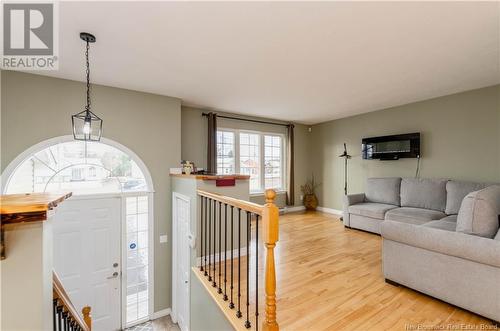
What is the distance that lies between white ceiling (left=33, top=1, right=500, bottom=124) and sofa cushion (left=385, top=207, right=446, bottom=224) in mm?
A: 2175

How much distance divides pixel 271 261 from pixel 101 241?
10.4ft

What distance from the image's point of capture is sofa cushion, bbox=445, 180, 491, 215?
3.69 m

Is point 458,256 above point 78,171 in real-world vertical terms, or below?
below

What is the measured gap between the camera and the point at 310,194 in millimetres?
6832

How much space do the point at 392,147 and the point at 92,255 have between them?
611cm

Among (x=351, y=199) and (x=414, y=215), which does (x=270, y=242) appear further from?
(x=351, y=199)

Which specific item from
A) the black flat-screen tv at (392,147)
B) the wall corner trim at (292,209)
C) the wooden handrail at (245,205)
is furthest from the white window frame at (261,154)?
the wooden handrail at (245,205)

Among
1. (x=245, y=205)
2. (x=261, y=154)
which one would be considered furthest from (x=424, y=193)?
(x=245, y=205)

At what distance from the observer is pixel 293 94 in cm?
401

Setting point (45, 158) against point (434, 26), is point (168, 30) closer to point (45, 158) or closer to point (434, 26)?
point (434, 26)

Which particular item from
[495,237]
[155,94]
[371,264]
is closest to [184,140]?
[155,94]

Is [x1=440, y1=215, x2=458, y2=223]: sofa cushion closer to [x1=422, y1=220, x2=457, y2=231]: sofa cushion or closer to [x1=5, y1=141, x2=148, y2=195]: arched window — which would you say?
[x1=422, y1=220, x2=457, y2=231]: sofa cushion

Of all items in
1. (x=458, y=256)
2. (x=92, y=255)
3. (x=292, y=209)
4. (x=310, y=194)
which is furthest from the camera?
(x=310, y=194)

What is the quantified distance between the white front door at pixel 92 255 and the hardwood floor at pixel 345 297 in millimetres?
2199
